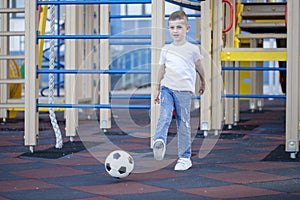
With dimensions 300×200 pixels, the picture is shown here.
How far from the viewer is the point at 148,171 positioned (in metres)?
4.57

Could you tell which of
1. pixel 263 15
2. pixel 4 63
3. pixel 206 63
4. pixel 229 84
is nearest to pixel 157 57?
pixel 206 63

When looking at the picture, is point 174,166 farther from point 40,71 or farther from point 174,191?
point 40,71

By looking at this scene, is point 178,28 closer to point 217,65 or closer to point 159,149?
point 159,149

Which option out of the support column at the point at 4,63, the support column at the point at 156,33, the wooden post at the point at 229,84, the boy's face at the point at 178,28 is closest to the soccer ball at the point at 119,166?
the boy's face at the point at 178,28

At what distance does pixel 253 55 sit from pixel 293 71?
1.58 meters

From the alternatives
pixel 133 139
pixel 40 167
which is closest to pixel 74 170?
pixel 40 167

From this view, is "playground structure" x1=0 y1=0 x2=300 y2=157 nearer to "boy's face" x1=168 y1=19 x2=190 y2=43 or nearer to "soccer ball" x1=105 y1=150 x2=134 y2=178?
"boy's face" x1=168 y1=19 x2=190 y2=43

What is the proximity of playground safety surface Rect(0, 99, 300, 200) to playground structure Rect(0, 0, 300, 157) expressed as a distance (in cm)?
26

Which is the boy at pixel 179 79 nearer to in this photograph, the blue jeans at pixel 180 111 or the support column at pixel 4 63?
the blue jeans at pixel 180 111

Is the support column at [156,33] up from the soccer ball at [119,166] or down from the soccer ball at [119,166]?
up

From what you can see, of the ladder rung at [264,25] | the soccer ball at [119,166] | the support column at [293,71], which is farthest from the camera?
the ladder rung at [264,25]

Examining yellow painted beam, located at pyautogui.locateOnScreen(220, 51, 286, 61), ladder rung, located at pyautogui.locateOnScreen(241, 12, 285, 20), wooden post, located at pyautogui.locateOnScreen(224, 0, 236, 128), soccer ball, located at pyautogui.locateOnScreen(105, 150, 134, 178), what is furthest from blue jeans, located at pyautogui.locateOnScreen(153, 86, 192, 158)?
ladder rung, located at pyautogui.locateOnScreen(241, 12, 285, 20)

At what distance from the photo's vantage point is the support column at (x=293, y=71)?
4.98 metres

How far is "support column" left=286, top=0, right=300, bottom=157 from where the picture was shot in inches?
196
